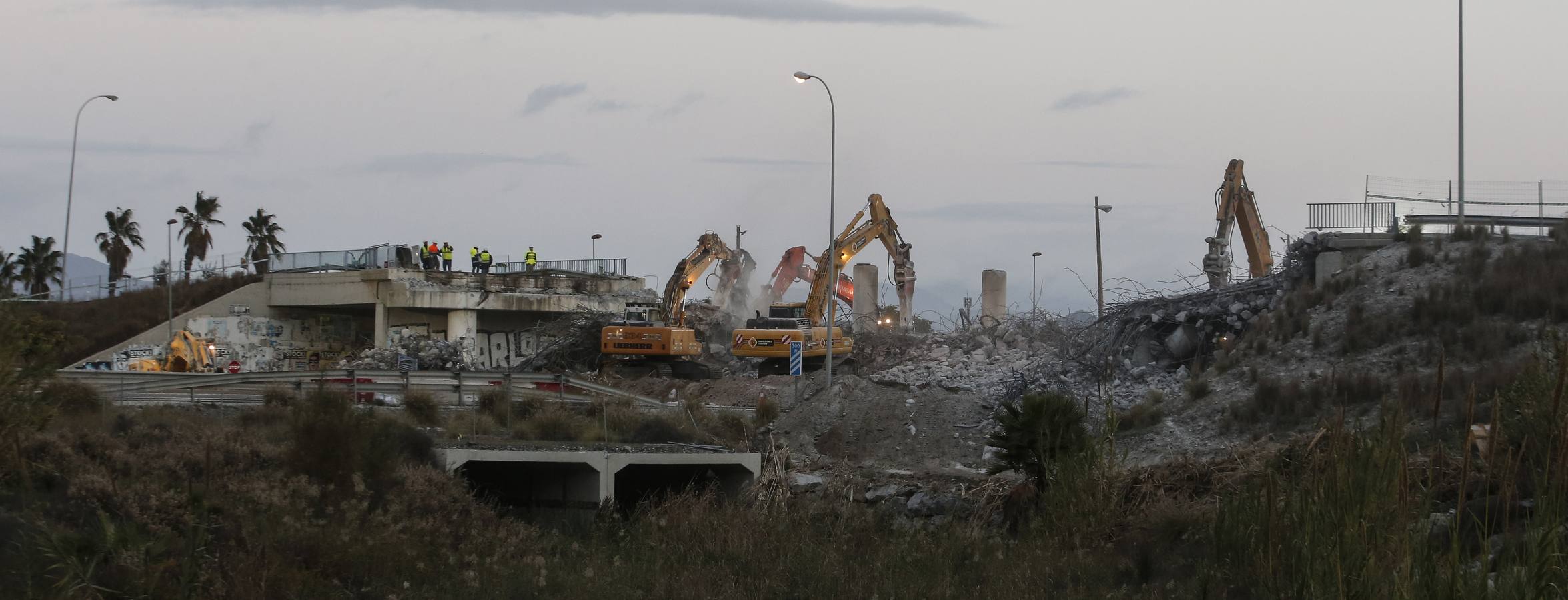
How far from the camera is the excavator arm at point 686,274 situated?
→ 47247 mm

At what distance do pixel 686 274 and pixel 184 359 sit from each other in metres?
16.7

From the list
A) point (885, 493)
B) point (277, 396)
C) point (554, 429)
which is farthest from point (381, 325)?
point (885, 493)

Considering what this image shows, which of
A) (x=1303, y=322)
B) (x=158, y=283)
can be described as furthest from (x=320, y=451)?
(x=158, y=283)

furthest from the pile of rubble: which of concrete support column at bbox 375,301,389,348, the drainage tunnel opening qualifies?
the drainage tunnel opening

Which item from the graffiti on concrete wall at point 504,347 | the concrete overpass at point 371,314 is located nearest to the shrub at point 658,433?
the concrete overpass at point 371,314

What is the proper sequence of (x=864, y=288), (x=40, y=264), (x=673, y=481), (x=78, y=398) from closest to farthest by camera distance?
(x=78, y=398) < (x=673, y=481) < (x=864, y=288) < (x=40, y=264)

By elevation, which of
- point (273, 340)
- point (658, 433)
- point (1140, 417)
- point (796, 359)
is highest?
point (273, 340)

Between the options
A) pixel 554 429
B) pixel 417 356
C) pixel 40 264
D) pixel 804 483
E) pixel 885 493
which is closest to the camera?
pixel 885 493

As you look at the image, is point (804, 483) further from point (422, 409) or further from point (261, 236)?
point (261, 236)

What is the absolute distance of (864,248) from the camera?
47.1 m

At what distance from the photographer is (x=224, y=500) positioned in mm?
16250

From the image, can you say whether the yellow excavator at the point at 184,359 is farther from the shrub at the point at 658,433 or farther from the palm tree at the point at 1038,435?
the palm tree at the point at 1038,435

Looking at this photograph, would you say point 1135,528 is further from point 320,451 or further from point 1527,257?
point 1527,257

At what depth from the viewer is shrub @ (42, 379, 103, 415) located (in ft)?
69.4
